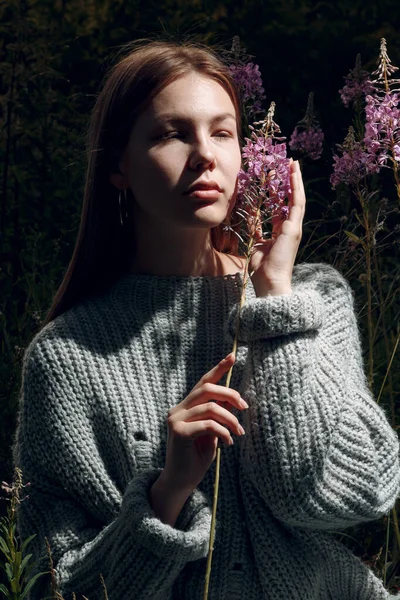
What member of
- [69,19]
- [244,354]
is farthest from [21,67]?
[244,354]

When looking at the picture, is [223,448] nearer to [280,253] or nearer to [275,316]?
[275,316]

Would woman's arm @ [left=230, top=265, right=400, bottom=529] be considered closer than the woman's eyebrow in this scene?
Yes

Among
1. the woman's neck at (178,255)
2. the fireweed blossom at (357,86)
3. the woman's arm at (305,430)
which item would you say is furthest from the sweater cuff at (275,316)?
the fireweed blossom at (357,86)

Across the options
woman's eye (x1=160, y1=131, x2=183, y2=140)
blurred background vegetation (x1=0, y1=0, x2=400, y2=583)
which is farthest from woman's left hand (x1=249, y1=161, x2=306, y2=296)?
blurred background vegetation (x1=0, y1=0, x2=400, y2=583)

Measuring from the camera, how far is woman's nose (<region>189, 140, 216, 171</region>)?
9.07ft

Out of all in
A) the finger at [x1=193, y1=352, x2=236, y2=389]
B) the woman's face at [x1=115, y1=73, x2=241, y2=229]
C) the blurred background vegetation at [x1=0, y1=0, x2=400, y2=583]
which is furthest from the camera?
the blurred background vegetation at [x1=0, y1=0, x2=400, y2=583]

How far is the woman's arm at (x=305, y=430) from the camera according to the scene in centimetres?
269

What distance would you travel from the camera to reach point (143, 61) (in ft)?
9.76

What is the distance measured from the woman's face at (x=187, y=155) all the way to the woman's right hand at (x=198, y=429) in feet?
1.55

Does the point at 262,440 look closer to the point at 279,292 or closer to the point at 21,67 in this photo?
the point at 279,292

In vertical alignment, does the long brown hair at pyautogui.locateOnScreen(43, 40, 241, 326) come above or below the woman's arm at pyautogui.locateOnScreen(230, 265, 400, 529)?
above

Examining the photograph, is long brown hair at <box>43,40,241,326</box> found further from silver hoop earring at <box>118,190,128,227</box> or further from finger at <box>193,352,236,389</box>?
finger at <box>193,352,236,389</box>

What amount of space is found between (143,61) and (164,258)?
50 centimetres

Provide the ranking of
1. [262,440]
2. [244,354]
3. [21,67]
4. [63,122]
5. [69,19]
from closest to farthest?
[262,440]
[244,354]
[21,67]
[63,122]
[69,19]
